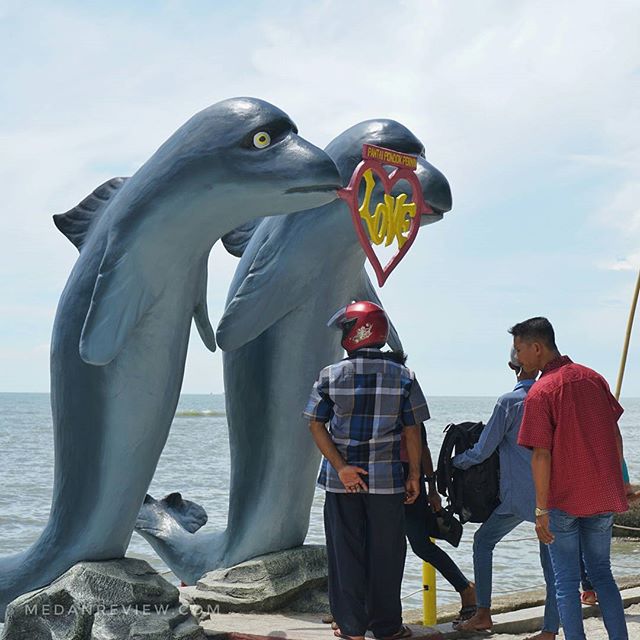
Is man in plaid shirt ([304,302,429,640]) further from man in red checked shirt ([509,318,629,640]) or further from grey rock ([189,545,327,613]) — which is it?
grey rock ([189,545,327,613])

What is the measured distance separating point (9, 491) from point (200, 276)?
1497cm

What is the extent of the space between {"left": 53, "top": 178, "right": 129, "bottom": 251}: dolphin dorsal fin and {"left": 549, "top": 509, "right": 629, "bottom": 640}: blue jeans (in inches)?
111

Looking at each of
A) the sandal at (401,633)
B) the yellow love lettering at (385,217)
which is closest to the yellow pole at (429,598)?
the sandal at (401,633)

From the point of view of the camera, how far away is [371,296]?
6395 millimetres

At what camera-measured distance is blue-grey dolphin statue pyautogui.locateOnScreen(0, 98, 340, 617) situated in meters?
5.03

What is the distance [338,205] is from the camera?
5.91m

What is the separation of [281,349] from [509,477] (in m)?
1.65

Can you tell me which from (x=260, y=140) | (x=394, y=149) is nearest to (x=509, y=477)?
(x=394, y=149)

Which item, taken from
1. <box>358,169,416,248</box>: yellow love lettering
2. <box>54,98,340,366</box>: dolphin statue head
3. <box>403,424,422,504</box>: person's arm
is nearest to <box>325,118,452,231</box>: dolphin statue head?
<box>358,169,416,248</box>: yellow love lettering

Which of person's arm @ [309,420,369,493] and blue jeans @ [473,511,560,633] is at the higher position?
person's arm @ [309,420,369,493]

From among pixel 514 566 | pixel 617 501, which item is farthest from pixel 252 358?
pixel 514 566

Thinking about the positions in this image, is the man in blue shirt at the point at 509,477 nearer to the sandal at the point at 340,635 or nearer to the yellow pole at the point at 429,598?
the yellow pole at the point at 429,598

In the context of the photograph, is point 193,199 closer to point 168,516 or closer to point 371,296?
point 371,296

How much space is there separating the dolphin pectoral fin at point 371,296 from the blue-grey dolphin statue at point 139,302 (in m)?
1.20
